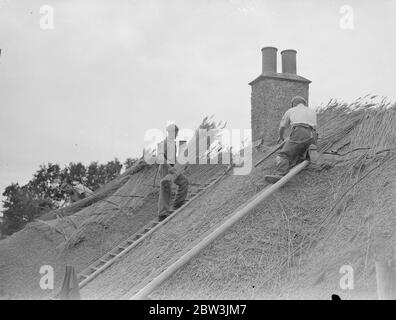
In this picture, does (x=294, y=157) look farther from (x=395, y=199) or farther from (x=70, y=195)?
(x=70, y=195)

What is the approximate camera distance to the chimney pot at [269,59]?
9812 millimetres

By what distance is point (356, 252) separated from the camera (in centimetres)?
440

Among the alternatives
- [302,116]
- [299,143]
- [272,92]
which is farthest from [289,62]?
[299,143]

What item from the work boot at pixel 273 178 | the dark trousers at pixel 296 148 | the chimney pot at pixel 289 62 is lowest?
the work boot at pixel 273 178

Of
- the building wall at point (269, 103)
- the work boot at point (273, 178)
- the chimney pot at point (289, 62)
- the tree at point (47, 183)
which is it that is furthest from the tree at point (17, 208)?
the work boot at point (273, 178)

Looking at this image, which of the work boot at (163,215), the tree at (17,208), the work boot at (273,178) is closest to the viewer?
the work boot at (273,178)

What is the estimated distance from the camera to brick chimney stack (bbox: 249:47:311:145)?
9.48 metres

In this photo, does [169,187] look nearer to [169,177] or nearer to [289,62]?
A: [169,177]

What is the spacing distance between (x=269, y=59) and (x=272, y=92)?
74 cm

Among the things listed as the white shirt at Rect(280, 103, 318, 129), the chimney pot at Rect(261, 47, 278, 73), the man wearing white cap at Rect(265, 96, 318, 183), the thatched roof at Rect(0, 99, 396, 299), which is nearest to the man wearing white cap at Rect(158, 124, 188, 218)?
the thatched roof at Rect(0, 99, 396, 299)

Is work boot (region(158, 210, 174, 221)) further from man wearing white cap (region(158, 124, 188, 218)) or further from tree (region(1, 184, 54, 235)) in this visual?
tree (region(1, 184, 54, 235))

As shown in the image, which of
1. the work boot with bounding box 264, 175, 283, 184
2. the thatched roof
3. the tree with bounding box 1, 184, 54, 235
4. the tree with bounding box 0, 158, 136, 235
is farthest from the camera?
the tree with bounding box 0, 158, 136, 235

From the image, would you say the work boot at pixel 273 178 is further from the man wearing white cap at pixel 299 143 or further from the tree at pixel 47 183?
the tree at pixel 47 183

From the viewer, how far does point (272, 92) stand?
9555mm
